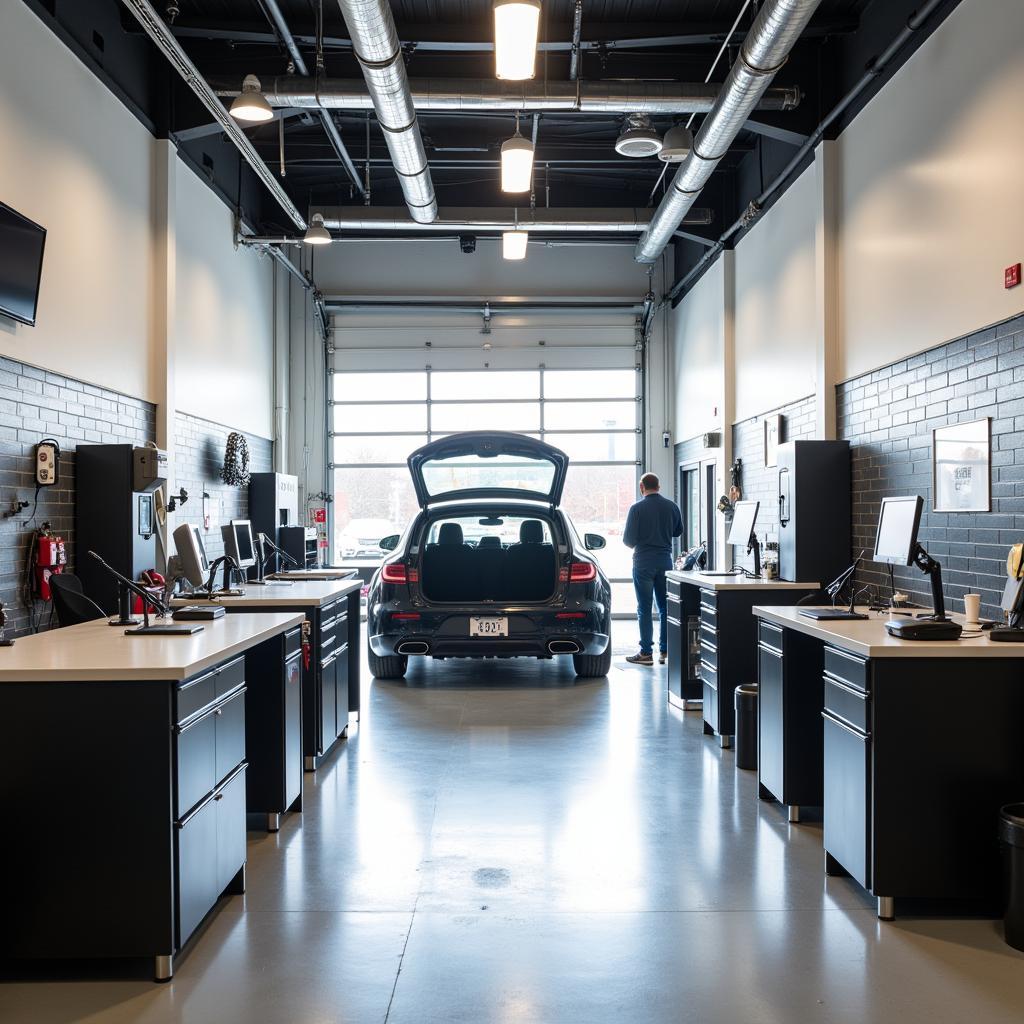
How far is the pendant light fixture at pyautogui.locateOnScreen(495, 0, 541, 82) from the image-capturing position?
183 inches

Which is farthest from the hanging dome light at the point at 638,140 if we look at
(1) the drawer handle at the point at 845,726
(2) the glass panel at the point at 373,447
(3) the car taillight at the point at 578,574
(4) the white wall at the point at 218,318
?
(2) the glass panel at the point at 373,447

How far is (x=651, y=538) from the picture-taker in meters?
8.41

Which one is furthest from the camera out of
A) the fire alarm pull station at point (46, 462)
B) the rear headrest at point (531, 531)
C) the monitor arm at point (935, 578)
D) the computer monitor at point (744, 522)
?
the rear headrest at point (531, 531)

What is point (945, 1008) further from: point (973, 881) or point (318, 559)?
point (318, 559)

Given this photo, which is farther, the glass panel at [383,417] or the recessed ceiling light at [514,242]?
the glass panel at [383,417]

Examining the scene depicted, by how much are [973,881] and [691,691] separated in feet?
11.7

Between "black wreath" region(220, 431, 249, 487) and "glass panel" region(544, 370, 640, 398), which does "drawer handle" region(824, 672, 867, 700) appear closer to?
"black wreath" region(220, 431, 249, 487)

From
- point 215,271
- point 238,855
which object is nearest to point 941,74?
point 238,855

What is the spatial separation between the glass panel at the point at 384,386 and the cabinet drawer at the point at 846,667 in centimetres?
976

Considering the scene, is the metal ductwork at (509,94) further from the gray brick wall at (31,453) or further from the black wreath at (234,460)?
the black wreath at (234,460)

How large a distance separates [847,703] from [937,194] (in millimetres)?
3142

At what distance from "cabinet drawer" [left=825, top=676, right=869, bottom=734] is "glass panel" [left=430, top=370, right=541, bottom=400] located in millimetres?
9604

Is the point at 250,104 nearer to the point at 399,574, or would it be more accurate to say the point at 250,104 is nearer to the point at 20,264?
the point at 20,264

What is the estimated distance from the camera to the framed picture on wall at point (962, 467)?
4.50m
